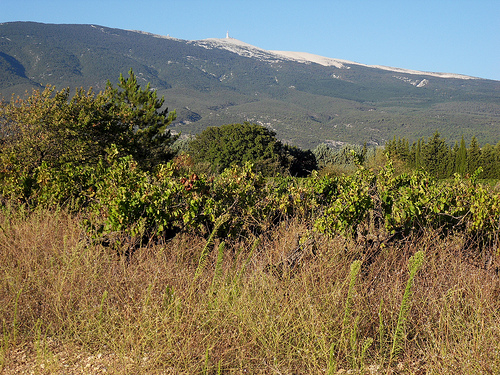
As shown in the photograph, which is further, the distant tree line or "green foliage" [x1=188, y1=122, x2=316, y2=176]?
"green foliage" [x1=188, y1=122, x2=316, y2=176]

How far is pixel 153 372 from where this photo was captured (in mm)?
2535

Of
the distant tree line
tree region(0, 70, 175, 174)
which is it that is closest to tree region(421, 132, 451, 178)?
the distant tree line

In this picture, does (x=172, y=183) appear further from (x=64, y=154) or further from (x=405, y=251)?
(x=64, y=154)

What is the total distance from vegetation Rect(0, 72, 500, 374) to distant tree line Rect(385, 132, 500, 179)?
92.4ft

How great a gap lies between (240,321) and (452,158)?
38898 mm

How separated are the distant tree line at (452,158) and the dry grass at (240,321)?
29.7 metres

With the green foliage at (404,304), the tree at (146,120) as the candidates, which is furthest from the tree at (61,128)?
the green foliage at (404,304)

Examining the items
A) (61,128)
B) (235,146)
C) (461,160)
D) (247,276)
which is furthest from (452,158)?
(247,276)

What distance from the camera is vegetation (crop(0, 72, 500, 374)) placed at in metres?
2.69

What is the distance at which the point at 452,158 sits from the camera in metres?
37.5

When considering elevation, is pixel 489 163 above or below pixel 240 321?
below

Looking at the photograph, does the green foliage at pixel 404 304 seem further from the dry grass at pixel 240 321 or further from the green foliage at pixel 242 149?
the green foliage at pixel 242 149

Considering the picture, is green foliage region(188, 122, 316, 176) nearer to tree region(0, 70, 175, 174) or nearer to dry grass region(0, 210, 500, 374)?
tree region(0, 70, 175, 174)

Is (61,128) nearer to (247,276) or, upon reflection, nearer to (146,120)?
(146,120)
